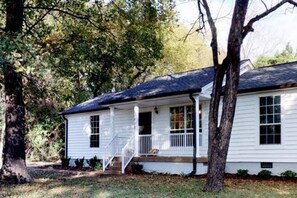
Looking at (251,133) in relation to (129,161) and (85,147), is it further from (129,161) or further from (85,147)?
(85,147)

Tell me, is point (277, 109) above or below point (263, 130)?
above

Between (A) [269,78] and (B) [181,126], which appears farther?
(B) [181,126]

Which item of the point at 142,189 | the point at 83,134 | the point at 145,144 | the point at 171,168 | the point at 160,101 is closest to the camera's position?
the point at 142,189

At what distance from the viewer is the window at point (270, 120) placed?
14211mm

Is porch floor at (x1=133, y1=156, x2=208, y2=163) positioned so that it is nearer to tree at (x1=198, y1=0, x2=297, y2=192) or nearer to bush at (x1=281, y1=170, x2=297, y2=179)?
bush at (x1=281, y1=170, x2=297, y2=179)

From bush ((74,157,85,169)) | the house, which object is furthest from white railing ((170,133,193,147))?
bush ((74,157,85,169))

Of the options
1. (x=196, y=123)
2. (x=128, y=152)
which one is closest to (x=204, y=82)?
(x=196, y=123)

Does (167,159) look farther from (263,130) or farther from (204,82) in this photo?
(263,130)

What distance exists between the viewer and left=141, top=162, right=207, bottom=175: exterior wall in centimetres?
1502

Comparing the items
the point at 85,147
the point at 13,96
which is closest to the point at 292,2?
the point at 13,96

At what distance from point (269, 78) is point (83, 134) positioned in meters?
11.2

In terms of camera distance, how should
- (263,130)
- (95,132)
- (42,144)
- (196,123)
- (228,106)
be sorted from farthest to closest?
(42,144) < (95,132) < (196,123) < (263,130) < (228,106)

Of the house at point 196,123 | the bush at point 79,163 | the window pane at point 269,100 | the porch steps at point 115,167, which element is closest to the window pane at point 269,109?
the house at point 196,123

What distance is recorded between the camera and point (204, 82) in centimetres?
1584
